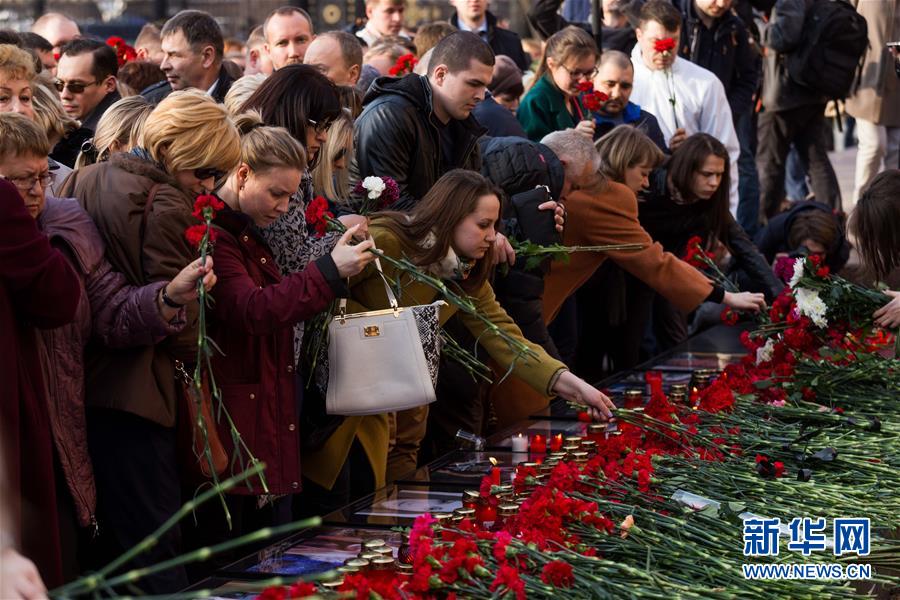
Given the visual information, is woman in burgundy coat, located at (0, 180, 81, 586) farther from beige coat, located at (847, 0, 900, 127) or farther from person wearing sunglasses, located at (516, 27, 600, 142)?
beige coat, located at (847, 0, 900, 127)

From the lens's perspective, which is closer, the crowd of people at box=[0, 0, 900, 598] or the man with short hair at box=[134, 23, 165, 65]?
the crowd of people at box=[0, 0, 900, 598]

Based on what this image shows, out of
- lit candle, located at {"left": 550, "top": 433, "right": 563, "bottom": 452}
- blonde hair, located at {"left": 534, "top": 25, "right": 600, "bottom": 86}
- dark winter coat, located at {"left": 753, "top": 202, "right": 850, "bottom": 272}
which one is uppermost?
blonde hair, located at {"left": 534, "top": 25, "right": 600, "bottom": 86}

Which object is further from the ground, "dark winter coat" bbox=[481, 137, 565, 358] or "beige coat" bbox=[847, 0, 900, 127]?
"beige coat" bbox=[847, 0, 900, 127]

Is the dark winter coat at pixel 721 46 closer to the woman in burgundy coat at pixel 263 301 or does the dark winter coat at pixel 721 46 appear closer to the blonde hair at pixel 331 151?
the blonde hair at pixel 331 151

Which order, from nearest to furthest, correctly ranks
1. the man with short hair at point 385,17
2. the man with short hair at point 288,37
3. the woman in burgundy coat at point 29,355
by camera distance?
the woman in burgundy coat at point 29,355 → the man with short hair at point 288,37 → the man with short hair at point 385,17

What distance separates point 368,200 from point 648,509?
6.19 ft

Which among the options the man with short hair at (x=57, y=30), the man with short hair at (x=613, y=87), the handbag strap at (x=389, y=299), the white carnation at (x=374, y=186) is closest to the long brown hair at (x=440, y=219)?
the white carnation at (x=374, y=186)

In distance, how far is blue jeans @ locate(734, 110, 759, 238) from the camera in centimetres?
964

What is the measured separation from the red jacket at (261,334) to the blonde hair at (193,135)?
222 millimetres

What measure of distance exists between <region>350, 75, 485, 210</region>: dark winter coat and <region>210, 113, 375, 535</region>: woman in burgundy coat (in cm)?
129

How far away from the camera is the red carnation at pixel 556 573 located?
10.0 ft

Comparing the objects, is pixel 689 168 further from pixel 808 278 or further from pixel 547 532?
pixel 547 532

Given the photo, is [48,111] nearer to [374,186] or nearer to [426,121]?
[374,186]

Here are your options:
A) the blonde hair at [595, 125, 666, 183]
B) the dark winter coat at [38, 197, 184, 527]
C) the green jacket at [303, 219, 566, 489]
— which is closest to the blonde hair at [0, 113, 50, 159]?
the dark winter coat at [38, 197, 184, 527]
